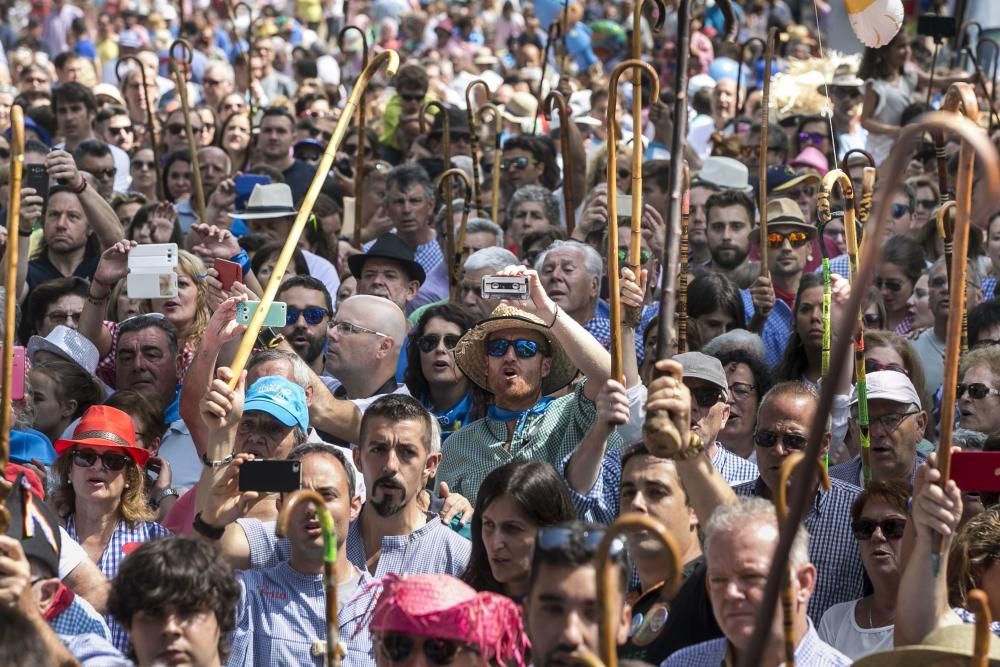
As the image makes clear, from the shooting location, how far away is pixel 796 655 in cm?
477

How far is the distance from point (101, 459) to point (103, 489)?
12 cm

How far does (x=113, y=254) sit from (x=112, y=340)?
0.46 metres

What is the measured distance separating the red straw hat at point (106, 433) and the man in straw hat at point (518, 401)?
47.9 inches

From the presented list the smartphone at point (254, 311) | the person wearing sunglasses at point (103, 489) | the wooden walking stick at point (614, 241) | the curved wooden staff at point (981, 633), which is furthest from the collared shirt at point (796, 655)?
the person wearing sunglasses at point (103, 489)

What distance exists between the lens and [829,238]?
416 inches

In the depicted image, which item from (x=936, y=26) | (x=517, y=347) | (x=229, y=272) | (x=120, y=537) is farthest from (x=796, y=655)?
(x=936, y=26)

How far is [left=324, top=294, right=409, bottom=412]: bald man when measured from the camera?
816 centimetres

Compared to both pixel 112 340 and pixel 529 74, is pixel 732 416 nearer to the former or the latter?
pixel 112 340

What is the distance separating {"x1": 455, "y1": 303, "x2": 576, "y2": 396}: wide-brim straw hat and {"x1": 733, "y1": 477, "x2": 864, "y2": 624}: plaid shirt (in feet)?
4.22

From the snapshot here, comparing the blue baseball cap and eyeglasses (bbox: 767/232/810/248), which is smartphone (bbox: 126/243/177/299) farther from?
eyeglasses (bbox: 767/232/810/248)

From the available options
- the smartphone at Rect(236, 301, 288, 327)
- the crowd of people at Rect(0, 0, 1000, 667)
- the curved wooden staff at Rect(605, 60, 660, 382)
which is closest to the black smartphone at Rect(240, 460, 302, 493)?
the crowd of people at Rect(0, 0, 1000, 667)

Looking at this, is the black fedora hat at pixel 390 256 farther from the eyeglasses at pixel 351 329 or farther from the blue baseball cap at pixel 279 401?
the blue baseball cap at pixel 279 401

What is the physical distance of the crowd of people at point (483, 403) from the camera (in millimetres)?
4715

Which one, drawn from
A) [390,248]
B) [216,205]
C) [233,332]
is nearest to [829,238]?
[390,248]
